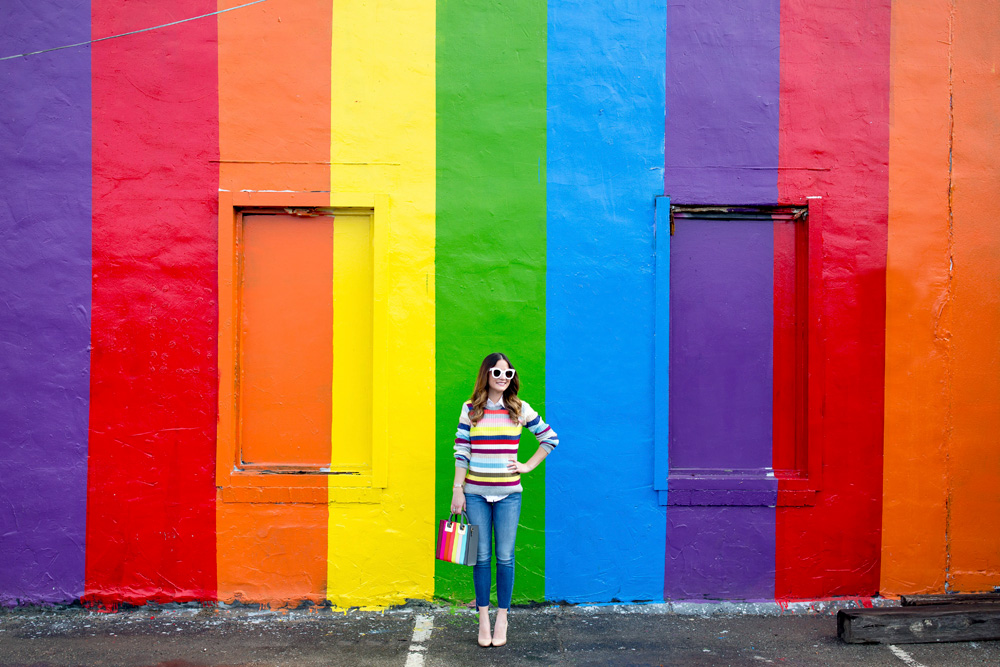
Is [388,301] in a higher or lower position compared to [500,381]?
higher

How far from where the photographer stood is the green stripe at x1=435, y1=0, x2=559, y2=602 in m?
5.25

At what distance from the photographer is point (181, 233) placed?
17.3ft

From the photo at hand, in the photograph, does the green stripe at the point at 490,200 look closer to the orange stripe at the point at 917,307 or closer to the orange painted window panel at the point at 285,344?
the orange painted window panel at the point at 285,344

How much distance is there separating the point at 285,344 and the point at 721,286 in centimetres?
338

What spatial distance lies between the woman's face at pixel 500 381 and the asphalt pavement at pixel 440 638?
170cm

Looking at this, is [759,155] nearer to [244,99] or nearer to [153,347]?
[244,99]

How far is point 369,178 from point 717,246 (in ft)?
8.92

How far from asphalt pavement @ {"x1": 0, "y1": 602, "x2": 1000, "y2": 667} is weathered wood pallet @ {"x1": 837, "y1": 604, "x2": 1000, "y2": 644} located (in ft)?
0.21

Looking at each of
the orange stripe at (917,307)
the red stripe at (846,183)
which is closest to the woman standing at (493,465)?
the red stripe at (846,183)

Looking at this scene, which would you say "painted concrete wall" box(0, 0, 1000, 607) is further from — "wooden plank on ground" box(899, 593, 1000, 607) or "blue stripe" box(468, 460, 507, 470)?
"blue stripe" box(468, 460, 507, 470)

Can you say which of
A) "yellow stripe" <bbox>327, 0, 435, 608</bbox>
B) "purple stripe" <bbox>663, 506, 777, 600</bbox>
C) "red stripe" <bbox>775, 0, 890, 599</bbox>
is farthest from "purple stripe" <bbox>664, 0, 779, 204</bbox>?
"purple stripe" <bbox>663, 506, 777, 600</bbox>

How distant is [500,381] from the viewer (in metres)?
4.45

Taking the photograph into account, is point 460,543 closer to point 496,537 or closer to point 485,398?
point 496,537

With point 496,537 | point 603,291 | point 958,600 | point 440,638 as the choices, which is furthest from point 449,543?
point 958,600
